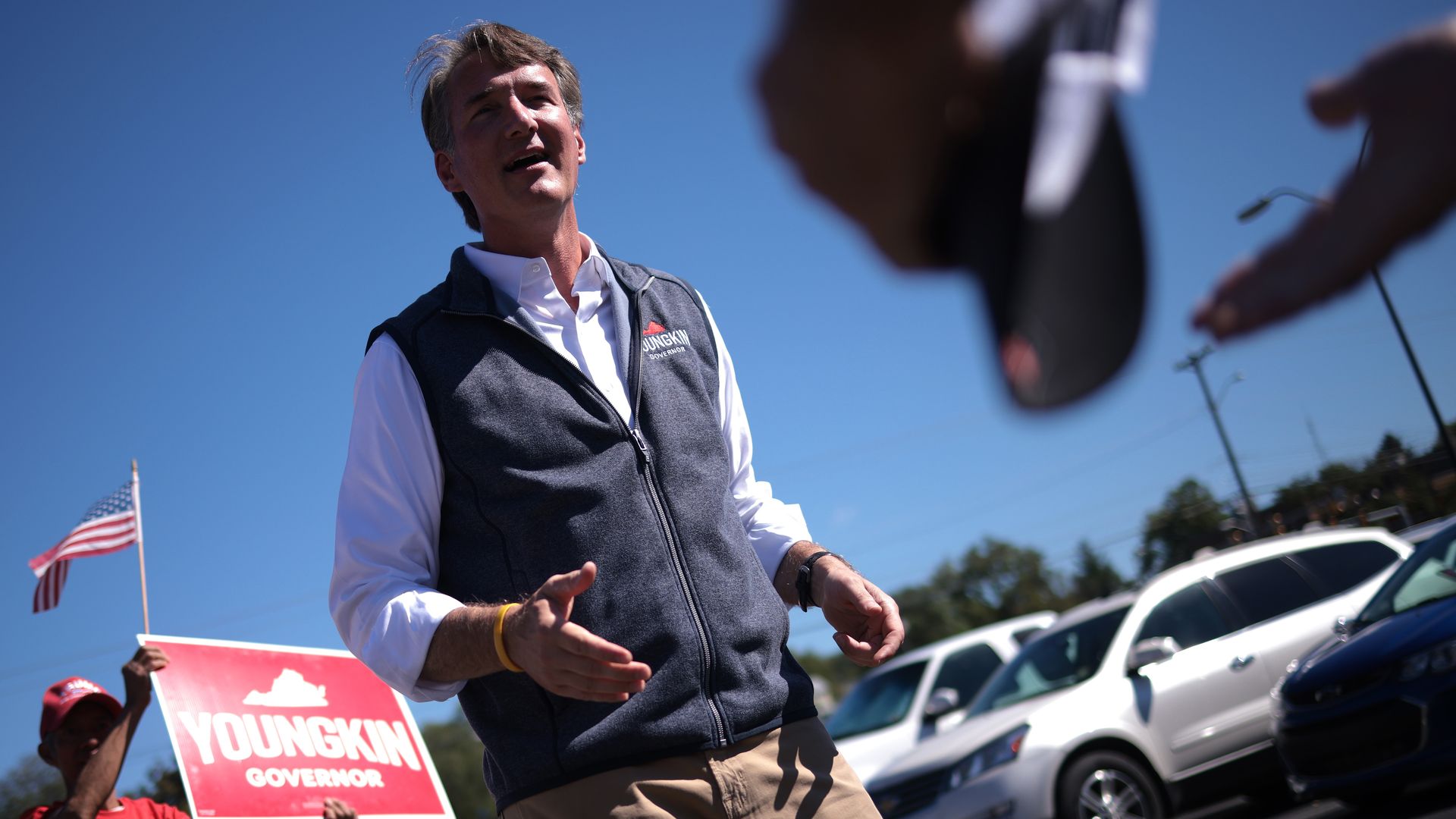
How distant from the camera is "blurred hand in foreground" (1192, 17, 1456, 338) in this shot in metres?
0.61

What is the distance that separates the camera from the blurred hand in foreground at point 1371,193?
0.61 metres

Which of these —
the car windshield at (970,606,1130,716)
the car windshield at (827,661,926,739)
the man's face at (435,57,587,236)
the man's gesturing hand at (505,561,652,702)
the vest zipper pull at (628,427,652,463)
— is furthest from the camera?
the car windshield at (827,661,926,739)

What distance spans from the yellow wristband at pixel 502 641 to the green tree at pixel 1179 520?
1072 mm

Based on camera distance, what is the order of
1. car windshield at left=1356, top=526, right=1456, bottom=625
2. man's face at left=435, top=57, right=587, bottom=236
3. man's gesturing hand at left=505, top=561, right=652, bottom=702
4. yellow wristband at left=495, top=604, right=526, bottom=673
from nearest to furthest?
man's gesturing hand at left=505, top=561, right=652, bottom=702 < yellow wristband at left=495, top=604, right=526, bottom=673 < man's face at left=435, top=57, right=587, bottom=236 < car windshield at left=1356, top=526, right=1456, bottom=625

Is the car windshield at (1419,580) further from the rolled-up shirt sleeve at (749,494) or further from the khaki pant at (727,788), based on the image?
the khaki pant at (727,788)

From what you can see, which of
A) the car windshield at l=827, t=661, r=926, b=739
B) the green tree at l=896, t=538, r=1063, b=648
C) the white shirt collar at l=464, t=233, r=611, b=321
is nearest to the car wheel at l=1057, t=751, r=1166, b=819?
the car windshield at l=827, t=661, r=926, b=739

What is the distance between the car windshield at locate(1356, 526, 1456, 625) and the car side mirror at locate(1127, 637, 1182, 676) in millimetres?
1062

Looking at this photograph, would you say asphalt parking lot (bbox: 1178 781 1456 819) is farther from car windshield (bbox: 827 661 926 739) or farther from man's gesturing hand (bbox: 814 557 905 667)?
man's gesturing hand (bbox: 814 557 905 667)

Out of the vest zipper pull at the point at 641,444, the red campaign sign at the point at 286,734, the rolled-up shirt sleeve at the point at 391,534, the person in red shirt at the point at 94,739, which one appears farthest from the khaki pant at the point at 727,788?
the person in red shirt at the point at 94,739

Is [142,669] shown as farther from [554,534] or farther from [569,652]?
[569,652]

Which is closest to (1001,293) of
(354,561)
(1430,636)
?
(354,561)

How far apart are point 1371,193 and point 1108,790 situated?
22.2 ft

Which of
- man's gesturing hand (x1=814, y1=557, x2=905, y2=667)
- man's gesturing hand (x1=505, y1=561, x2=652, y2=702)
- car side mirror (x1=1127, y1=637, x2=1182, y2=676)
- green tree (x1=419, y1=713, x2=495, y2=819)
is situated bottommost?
green tree (x1=419, y1=713, x2=495, y2=819)

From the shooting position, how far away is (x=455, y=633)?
1.86m
